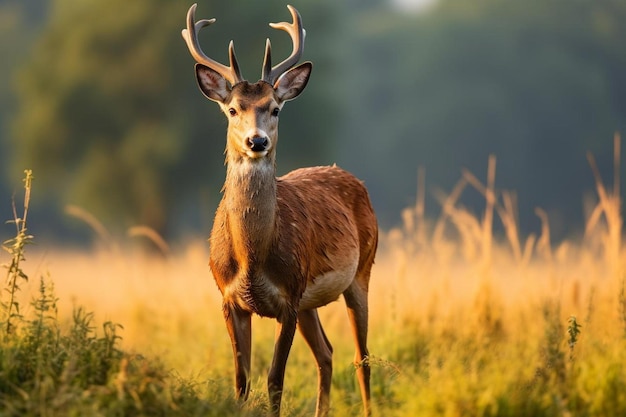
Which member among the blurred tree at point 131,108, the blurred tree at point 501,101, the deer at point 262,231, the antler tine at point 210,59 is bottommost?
the deer at point 262,231

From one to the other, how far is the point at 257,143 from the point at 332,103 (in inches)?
979

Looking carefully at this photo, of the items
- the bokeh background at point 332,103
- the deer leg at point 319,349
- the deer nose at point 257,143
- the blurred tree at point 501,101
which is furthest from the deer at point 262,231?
the blurred tree at point 501,101

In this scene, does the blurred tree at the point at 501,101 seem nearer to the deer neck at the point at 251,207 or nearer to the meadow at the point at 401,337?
the meadow at the point at 401,337


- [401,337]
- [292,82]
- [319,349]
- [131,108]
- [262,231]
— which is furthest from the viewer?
[131,108]

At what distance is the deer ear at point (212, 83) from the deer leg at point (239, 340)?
135 cm

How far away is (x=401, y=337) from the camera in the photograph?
936 cm

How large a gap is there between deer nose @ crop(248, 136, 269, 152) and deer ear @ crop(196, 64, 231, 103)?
2.37 feet

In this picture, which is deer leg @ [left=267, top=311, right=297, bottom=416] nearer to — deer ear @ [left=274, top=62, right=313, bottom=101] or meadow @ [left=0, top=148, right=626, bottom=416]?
meadow @ [left=0, top=148, right=626, bottom=416]

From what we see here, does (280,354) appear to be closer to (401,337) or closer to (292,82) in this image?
(292,82)

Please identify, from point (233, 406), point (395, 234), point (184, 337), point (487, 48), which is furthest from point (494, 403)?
point (487, 48)

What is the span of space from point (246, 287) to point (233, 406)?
39.4 inches

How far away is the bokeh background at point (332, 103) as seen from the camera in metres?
29.4

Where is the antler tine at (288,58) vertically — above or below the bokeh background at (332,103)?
below

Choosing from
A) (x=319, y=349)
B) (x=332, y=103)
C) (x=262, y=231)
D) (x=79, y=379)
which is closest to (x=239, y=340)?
(x=262, y=231)
